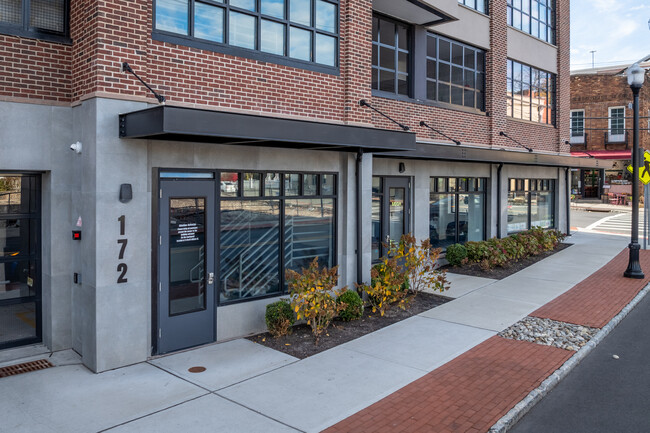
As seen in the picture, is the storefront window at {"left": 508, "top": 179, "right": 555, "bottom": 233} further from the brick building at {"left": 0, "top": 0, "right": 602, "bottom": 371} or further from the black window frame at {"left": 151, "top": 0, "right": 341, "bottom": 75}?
the black window frame at {"left": 151, "top": 0, "right": 341, "bottom": 75}

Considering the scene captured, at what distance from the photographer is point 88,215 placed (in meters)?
6.97

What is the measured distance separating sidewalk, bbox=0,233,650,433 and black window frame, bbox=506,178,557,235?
945cm

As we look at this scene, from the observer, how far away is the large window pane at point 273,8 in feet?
27.9

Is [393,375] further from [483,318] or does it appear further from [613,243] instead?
[613,243]

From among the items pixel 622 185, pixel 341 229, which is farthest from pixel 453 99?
pixel 622 185

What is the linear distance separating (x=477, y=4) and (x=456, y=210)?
6467 mm

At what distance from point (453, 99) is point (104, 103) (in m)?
10.8

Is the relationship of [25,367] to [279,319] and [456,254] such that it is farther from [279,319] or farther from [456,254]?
[456,254]

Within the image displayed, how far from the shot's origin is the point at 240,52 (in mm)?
8234

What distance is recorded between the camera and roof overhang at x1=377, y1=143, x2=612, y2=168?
12.5 m

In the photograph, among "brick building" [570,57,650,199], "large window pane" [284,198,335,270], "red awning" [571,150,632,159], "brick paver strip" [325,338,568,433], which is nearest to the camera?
"brick paver strip" [325,338,568,433]

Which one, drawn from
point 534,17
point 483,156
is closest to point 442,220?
point 483,156

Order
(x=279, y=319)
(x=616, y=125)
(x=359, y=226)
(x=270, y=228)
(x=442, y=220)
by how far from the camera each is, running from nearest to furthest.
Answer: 1. (x=279, y=319)
2. (x=270, y=228)
3. (x=359, y=226)
4. (x=442, y=220)
5. (x=616, y=125)

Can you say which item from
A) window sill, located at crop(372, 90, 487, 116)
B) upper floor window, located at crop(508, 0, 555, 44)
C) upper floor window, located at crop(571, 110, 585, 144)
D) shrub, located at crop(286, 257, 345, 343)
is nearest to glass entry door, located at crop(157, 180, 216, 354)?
shrub, located at crop(286, 257, 345, 343)
